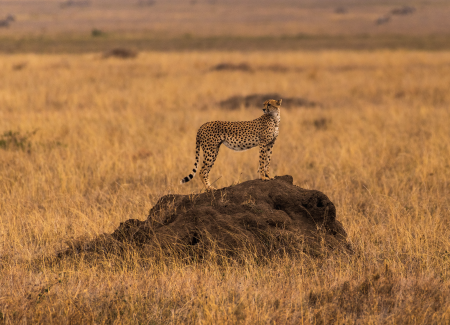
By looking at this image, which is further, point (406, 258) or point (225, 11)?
point (225, 11)

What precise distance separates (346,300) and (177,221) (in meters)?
1.87

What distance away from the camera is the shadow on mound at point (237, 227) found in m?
5.44

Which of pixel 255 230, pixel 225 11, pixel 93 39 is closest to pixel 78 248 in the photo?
pixel 255 230

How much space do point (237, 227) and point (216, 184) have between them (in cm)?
318

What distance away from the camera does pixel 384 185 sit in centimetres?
848

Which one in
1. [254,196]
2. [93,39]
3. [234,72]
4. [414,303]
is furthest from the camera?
[93,39]

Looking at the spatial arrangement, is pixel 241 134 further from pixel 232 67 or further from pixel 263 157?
pixel 232 67

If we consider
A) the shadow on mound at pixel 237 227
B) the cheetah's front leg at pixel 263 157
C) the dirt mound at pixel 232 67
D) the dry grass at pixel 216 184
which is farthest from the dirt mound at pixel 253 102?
the cheetah's front leg at pixel 263 157

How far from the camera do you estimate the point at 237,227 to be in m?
5.50

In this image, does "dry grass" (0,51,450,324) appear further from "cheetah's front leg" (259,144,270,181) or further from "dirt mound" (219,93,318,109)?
"cheetah's front leg" (259,144,270,181)

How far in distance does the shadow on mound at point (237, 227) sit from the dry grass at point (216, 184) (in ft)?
0.56

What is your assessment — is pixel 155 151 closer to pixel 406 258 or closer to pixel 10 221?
pixel 10 221

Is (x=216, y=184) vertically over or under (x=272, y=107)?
under

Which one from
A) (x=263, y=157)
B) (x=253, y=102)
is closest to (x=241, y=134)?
(x=263, y=157)
